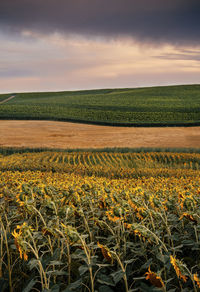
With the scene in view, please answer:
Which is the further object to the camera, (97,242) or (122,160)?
(122,160)

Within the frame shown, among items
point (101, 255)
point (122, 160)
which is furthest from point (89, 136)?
point (101, 255)

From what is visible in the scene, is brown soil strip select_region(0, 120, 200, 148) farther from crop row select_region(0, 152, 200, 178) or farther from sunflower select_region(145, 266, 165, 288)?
sunflower select_region(145, 266, 165, 288)

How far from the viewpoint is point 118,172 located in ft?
45.6

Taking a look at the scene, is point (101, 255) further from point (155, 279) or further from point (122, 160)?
point (122, 160)

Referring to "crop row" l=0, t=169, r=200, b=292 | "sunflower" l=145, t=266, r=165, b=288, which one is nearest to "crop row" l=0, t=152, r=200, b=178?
"crop row" l=0, t=169, r=200, b=292

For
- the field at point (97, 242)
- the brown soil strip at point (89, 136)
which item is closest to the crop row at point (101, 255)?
the field at point (97, 242)

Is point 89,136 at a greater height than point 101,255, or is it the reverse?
point 101,255

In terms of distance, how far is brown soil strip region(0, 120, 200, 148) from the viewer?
30.9 m

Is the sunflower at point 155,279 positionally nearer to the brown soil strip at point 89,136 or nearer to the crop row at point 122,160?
the crop row at point 122,160

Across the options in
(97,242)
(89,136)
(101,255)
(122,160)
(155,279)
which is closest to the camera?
(155,279)

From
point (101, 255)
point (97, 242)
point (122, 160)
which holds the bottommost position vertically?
point (122, 160)

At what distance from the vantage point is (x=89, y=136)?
1404 inches

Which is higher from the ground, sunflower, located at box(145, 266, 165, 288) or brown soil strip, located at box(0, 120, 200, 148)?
sunflower, located at box(145, 266, 165, 288)

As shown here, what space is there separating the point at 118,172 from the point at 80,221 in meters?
10.5
